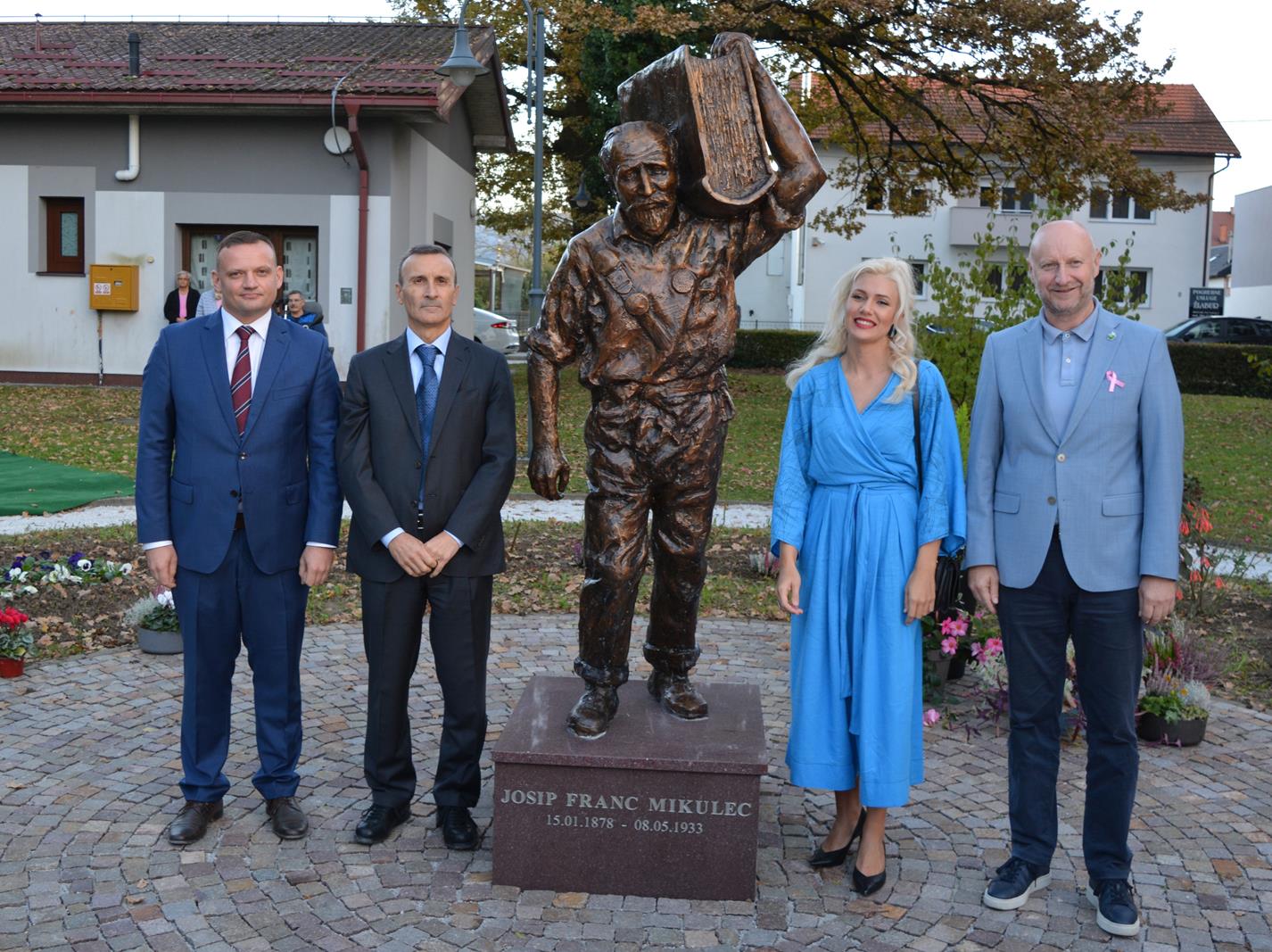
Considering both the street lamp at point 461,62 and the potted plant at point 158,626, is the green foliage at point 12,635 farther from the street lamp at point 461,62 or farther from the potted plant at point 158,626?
the street lamp at point 461,62

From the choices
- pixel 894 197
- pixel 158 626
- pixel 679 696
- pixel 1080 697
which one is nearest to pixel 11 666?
pixel 158 626

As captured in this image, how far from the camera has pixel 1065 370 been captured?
4023mm

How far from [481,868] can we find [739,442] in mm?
13058

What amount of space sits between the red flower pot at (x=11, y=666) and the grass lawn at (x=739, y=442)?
239 inches

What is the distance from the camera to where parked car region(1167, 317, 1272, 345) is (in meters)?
33.0

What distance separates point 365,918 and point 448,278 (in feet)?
7.06

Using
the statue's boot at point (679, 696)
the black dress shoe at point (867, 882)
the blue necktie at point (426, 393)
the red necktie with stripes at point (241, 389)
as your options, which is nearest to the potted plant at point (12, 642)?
the red necktie with stripes at point (241, 389)

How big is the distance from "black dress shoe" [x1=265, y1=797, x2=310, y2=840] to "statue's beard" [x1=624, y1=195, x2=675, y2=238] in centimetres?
245

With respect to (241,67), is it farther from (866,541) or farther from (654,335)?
(866,541)

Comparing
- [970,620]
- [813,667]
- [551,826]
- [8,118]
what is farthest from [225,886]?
[8,118]

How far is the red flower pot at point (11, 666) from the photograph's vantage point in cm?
651

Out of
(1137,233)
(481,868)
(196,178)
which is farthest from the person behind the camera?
(1137,233)

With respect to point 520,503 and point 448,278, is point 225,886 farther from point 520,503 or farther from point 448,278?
point 520,503

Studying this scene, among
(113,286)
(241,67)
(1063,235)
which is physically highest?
(241,67)
